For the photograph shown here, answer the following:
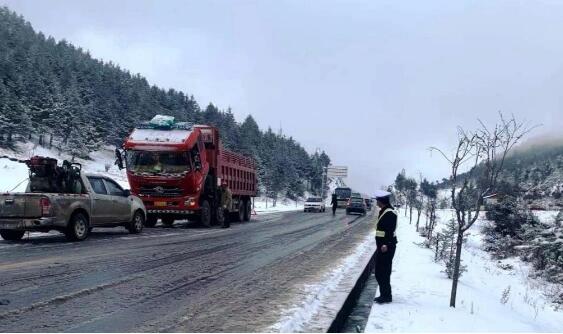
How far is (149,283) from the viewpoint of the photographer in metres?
7.86

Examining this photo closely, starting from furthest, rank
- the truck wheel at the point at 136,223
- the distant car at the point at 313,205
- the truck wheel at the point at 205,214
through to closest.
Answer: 1. the distant car at the point at 313,205
2. the truck wheel at the point at 205,214
3. the truck wheel at the point at 136,223

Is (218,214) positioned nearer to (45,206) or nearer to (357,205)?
(45,206)

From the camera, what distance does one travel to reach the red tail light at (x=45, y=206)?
12.2m

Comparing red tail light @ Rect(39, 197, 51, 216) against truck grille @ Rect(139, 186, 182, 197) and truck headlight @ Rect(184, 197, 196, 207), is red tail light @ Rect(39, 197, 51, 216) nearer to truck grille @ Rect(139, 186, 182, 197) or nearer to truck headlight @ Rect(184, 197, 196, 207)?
truck grille @ Rect(139, 186, 182, 197)

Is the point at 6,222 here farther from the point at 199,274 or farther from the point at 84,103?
the point at 84,103

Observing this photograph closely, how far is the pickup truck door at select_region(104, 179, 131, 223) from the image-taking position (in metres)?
14.9

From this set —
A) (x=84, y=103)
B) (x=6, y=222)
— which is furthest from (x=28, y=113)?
(x=6, y=222)

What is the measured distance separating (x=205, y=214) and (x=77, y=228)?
25.4 feet

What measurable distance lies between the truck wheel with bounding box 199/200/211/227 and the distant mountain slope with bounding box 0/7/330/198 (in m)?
62.3

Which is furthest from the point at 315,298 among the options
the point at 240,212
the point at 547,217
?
the point at 547,217

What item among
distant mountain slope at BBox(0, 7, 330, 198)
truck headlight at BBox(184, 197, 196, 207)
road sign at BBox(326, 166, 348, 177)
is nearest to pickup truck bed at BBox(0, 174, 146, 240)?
truck headlight at BBox(184, 197, 196, 207)

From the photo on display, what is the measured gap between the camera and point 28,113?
8788 centimetres

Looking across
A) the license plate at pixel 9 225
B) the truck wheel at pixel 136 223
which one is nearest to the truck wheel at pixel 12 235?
the license plate at pixel 9 225

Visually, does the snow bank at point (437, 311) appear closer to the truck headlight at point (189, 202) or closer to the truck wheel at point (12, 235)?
the truck headlight at point (189, 202)
